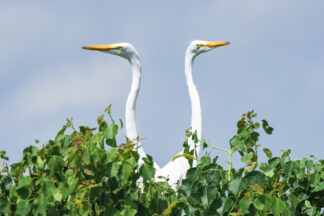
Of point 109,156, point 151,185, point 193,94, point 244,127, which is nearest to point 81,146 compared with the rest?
point 109,156

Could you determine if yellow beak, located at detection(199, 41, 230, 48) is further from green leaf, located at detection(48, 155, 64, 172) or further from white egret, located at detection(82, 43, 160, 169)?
green leaf, located at detection(48, 155, 64, 172)

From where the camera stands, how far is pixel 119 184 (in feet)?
14.6

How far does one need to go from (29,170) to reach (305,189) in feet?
7.58

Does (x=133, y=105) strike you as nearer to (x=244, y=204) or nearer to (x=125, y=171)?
(x=125, y=171)

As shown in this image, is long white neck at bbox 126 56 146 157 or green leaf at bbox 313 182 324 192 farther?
long white neck at bbox 126 56 146 157

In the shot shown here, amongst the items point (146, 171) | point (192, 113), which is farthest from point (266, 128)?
Result: point (192, 113)

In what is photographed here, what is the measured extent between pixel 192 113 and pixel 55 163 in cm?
665

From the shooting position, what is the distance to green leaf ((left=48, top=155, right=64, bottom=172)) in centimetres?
454

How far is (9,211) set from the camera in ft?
15.8

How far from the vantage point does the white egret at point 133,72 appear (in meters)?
11.1

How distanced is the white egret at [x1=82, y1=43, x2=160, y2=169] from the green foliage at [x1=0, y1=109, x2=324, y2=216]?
5.63 meters

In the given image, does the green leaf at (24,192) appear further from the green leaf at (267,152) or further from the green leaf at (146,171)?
the green leaf at (267,152)

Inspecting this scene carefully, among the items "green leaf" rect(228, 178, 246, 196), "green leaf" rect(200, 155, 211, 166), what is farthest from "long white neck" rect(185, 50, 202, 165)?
"green leaf" rect(228, 178, 246, 196)

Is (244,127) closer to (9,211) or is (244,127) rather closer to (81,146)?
(81,146)
